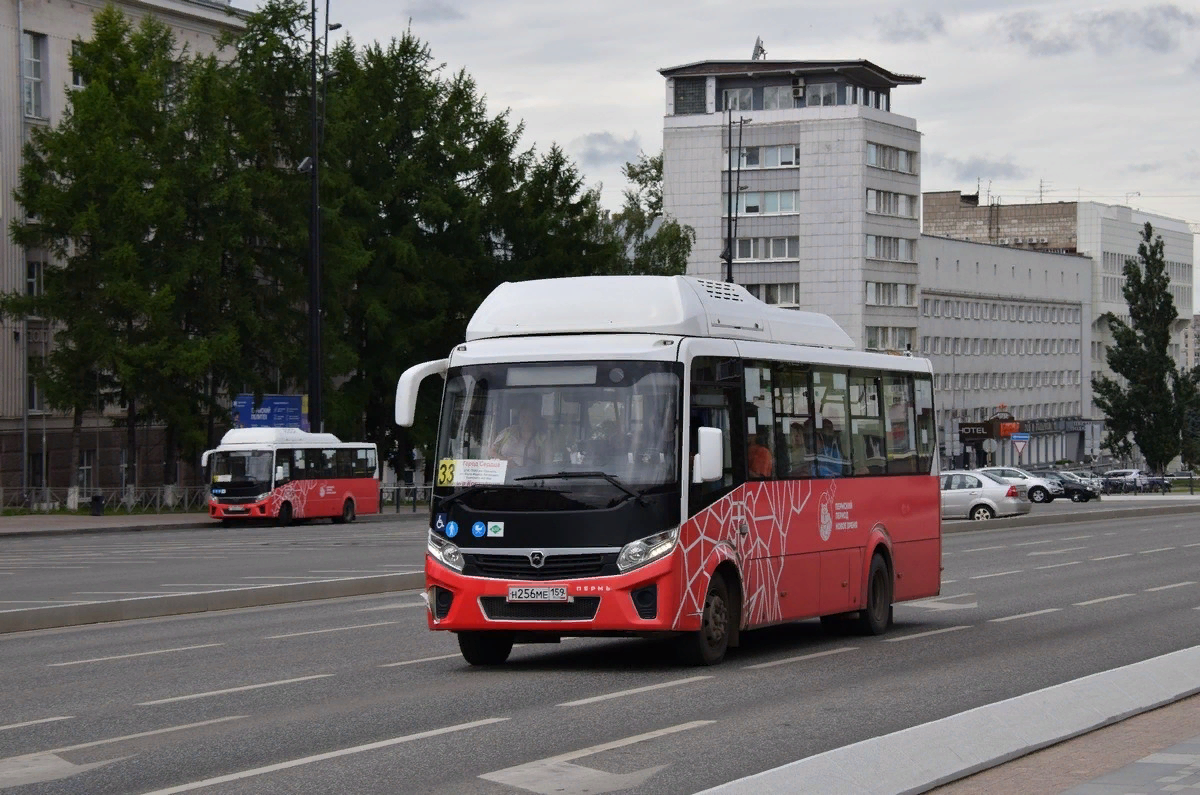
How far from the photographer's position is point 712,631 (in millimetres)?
15727

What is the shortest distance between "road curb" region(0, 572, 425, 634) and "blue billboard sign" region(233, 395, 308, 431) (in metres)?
34.9

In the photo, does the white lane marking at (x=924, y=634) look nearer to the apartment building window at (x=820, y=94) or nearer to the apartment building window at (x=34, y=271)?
the apartment building window at (x=34, y=271)

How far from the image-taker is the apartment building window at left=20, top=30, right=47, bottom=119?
65.7 meters

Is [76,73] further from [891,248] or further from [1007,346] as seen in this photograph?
[1007,346]

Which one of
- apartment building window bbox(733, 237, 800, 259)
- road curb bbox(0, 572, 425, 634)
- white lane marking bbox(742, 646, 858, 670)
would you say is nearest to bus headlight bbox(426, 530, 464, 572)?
white lane marking bbox(742, 646, 858, 670)

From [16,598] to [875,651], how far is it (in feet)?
42.2

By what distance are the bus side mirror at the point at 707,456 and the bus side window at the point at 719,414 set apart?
0.18 metres

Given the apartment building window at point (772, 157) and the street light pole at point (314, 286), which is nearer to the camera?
the street light pole at point (314, 286)

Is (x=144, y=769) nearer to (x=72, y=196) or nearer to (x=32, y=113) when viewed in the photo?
(x=72, y=196)

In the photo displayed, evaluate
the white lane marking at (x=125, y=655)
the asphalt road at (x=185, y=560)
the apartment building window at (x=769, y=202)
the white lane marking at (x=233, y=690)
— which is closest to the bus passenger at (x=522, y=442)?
the white lane marking at (x=233, y=690)

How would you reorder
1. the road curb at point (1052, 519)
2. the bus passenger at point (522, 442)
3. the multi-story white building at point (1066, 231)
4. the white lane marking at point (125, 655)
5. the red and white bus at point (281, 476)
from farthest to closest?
the multi-story white building at point (1066, 231)
the red and white bus at point (281, 476)
the road curb at point (1052, 519)
the white lane marking at point (125, 655)
the bus passenger at point (522, 442)

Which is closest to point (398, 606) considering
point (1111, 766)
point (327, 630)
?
point (327, 630)

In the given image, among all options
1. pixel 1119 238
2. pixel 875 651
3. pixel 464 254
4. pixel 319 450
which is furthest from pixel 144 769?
pixel 1119 238

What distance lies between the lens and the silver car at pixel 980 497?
5788 centimetres
